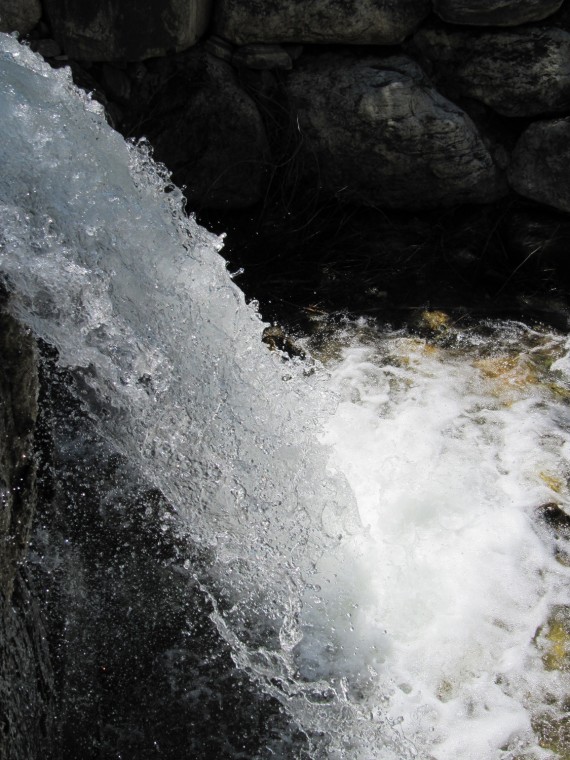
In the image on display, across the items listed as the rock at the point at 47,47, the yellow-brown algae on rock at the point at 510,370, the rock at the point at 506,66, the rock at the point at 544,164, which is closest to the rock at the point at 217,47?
the rock at the point at 47,47

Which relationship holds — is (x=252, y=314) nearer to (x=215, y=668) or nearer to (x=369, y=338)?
(x=369, y=338)

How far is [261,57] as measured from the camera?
10.7 ft

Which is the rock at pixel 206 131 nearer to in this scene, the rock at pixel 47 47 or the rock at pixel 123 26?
the rock at pixel 123 26

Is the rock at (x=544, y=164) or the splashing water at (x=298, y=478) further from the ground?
the rock at (x=544, y=164)

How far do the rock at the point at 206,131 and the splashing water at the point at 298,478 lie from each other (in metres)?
0.59

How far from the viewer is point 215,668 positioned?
74.9 inches

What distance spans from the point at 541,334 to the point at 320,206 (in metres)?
1.04

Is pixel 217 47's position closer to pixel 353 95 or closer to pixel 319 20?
pixel 319 20

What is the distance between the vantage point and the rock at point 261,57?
10.7 feet

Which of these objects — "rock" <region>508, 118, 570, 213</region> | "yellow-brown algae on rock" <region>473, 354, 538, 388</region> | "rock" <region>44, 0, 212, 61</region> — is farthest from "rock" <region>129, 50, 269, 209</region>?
"yellow-brown algae on rock" <region>473, 354, 538, 388</region>

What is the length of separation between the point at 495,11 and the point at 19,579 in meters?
2.70

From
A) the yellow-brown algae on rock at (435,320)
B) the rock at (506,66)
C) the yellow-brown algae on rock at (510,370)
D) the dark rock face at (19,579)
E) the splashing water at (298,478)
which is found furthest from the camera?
the rock at (506,66)

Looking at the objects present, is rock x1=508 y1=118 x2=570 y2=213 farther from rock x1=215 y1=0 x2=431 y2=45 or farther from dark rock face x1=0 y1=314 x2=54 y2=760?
dark rock face x1=0 y1=314 x2=54 y2=760

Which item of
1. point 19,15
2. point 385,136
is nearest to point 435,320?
point 385,136
